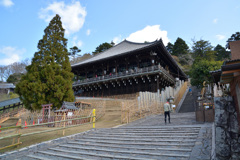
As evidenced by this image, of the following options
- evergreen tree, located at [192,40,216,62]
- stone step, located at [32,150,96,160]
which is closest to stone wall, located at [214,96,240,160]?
stone step, located at [32,150,96,160]

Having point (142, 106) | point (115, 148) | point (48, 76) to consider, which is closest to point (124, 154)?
point (115, 148)

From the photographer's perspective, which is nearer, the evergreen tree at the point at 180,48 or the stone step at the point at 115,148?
the stone step at the point at 115,148

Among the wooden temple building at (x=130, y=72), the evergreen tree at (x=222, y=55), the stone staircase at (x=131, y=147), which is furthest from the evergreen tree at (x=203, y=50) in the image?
the stone staircase at (x=131, y=147)

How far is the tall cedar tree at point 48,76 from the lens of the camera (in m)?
14.9

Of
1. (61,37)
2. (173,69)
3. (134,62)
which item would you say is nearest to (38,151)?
(61,37)

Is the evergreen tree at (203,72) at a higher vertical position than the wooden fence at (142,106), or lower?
higher

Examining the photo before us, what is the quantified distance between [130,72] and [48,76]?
1044 centimetres

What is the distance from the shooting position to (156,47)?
20969 millimetres

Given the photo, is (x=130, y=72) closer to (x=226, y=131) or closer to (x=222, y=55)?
(x=226, y=131)

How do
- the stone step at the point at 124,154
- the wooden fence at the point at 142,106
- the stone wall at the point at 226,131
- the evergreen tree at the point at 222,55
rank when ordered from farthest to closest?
the evergreen tree at the point at 222,55
the wooden fence at the point at 142,106
the stone step at the point at 124,154
the stone wall at the point at 226,131

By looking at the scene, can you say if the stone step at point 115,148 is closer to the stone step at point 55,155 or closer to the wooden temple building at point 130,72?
the stone step at point 55,155

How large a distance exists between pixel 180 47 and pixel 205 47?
10.3 metres

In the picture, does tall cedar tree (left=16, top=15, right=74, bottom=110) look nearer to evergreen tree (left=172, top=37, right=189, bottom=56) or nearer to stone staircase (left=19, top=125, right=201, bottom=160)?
stone staircase (left=19, top=125, right=201, bottom=160)

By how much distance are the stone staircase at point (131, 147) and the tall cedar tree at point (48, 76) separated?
9.07 metres
